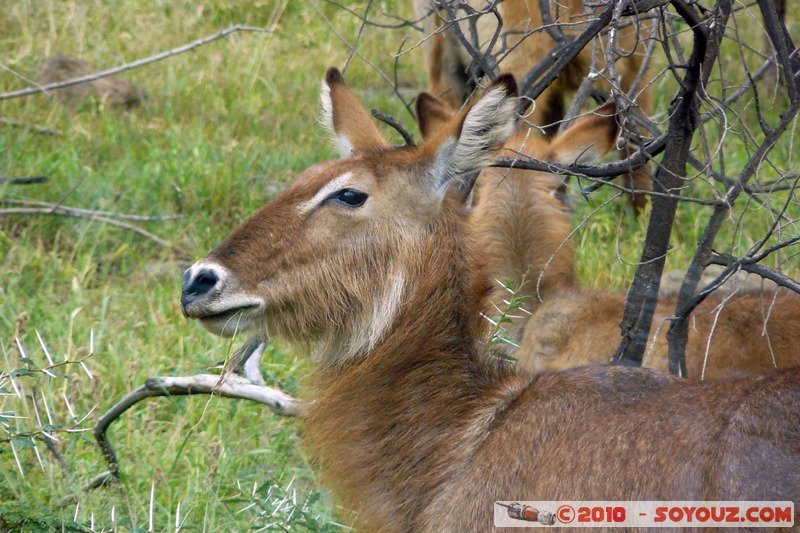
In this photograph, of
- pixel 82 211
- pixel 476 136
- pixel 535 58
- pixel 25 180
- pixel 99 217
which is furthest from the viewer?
pixel 535 58

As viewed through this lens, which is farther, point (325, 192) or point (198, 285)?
point (325, 192)

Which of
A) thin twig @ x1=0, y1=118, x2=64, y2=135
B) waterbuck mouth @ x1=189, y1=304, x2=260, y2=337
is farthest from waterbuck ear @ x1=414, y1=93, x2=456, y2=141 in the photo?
thin twig @ x1=0, y1=118, x2=64, y2=135

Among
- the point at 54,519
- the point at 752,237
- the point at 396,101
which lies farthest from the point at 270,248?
the point at 396,101

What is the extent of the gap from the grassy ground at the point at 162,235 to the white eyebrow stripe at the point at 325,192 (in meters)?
0.91

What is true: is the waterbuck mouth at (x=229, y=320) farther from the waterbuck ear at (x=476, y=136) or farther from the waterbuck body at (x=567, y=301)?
the waterbuck body at (x=567, y=301)

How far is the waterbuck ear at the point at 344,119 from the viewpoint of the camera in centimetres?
404

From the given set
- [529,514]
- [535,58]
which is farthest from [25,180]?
[529,514]

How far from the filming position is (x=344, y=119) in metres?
4.10

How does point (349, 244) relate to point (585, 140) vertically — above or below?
below

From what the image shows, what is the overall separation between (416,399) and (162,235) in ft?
12.5

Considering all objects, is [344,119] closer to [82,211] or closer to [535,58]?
[82,211]

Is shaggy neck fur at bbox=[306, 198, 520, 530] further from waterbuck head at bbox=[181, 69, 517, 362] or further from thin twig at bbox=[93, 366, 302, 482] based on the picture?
thin twig at bbox=[93, 366, 302, 482]

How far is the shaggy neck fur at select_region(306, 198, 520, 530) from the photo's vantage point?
10.4 feet

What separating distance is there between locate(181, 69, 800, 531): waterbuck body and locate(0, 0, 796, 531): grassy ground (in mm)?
476
